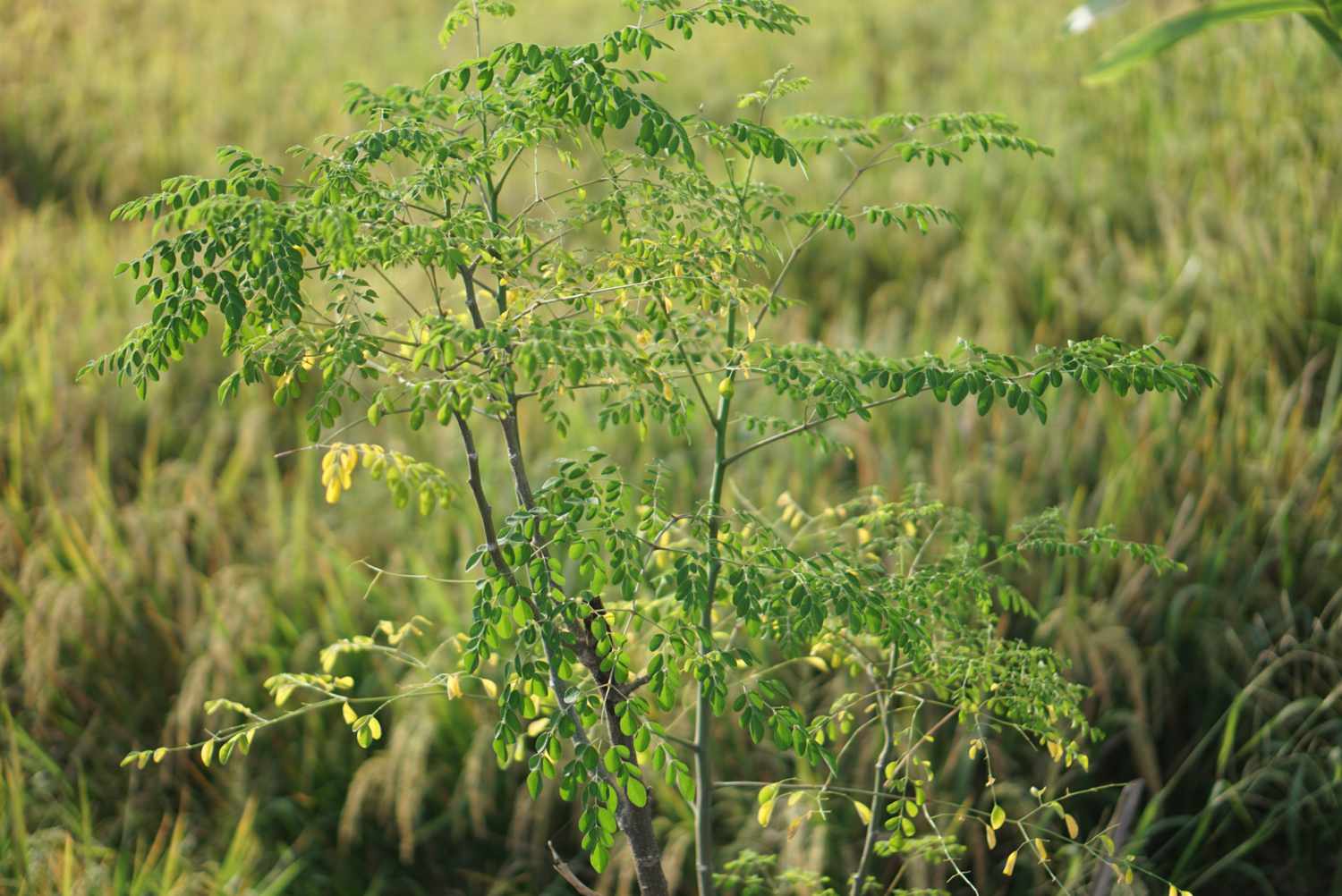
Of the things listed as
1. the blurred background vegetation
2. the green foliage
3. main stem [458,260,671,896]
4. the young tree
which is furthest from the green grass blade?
the blurred background vegetation

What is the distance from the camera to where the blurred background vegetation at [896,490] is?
2.46 meters

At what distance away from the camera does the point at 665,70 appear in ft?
20.1

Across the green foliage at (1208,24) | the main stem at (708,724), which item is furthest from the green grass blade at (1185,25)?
the main stem at (708,724)

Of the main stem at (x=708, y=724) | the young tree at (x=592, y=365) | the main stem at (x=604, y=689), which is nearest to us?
the young tree at (x=592, y=365)

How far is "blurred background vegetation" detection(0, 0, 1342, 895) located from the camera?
2455 millimetres

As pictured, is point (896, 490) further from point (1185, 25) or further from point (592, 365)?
point (592, 365)

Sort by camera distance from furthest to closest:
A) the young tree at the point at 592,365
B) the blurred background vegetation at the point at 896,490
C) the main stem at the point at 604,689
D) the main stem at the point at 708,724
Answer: the blurred background vegetation at the point at 896,490 < the main stem at the point at 708,724 < the main stem at the point at 604,689 < the young tree at the point at 592,365

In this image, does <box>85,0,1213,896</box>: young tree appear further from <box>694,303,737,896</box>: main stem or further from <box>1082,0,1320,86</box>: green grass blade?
<box>1082,0,1320,86</box>: green grass blade

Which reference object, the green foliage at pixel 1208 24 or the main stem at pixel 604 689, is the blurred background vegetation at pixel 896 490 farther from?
the green foliage at pixel 1208 24

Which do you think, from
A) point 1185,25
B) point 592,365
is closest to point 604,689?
point 592,365

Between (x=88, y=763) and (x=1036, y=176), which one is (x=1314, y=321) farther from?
(x=88, y=763)

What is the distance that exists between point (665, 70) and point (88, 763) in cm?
446

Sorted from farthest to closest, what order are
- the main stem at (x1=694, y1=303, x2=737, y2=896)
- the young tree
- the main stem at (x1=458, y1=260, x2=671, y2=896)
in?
1. the main stem at (x1=694, y1=303, x2=737, y2=896)
2. the main stem at (x1=458, y1=260, x2=671, y2=896)
3. the young tree

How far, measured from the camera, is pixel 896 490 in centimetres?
301
